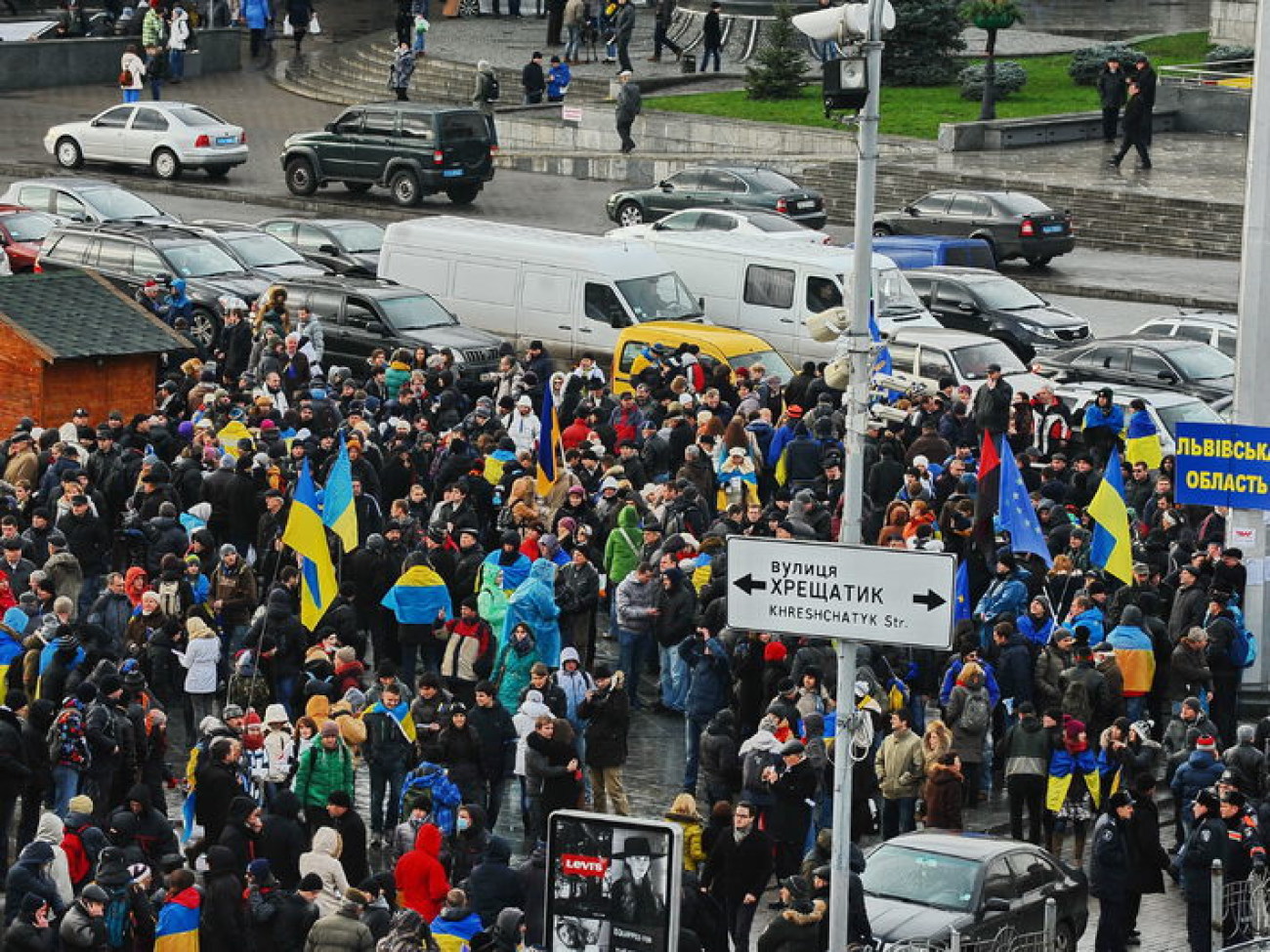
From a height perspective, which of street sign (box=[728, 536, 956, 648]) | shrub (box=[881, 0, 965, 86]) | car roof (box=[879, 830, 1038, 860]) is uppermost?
street sign (box=[728, 536, 956, 648])

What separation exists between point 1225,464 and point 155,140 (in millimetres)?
29364

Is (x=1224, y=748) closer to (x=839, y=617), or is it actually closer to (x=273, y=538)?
(x=273, y=538)

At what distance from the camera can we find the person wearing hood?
16391 millimetres

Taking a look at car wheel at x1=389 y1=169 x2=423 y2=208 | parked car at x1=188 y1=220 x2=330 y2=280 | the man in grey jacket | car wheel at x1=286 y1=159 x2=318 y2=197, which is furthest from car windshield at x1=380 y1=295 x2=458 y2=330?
the man in grey jacket

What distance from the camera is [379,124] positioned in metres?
45.2

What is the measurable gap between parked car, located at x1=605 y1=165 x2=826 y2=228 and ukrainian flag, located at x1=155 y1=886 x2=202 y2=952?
28165 mm

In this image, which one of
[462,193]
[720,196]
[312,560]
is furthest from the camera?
[462,193]

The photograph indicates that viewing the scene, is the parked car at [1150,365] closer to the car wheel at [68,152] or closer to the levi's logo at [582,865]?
the levi's logo at [582,865]

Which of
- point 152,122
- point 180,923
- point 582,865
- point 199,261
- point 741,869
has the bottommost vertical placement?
point 741,869

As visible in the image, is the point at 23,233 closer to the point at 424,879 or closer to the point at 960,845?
the point at 424,879

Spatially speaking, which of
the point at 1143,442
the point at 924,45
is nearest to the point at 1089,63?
the point at 924,45

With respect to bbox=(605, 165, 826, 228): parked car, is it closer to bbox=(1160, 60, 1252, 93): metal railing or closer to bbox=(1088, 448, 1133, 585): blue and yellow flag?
bbox=(1160, 60, 1252, 93): metal railing

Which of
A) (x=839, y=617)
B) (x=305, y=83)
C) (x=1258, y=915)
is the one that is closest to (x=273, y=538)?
(x=1258, y=915)

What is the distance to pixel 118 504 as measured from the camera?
2414cm
